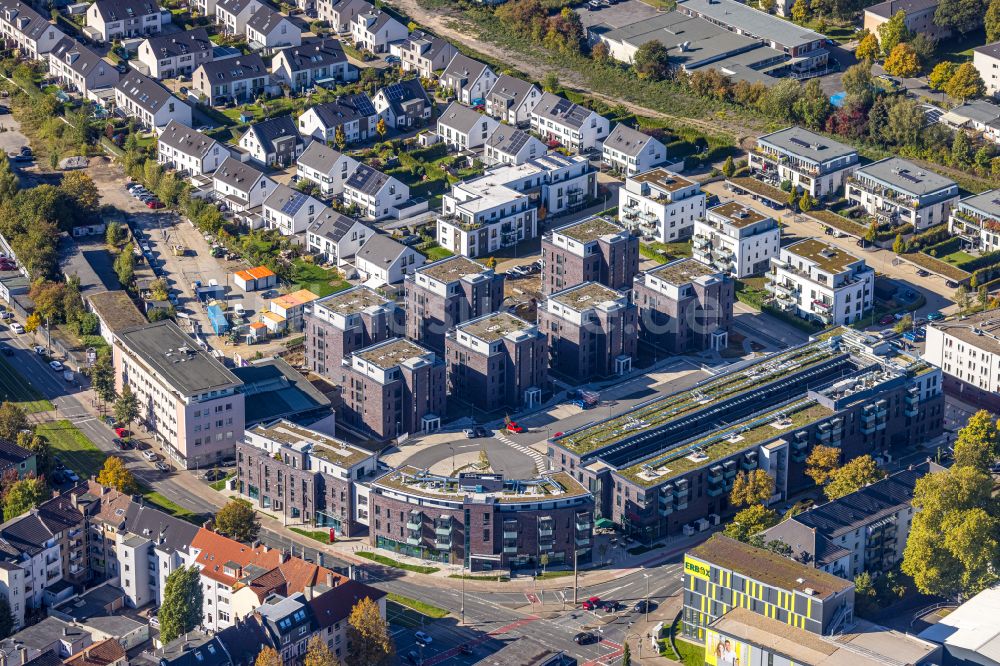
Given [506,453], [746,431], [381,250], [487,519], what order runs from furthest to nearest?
[381,250], [506,453], [746,431], [487,519]

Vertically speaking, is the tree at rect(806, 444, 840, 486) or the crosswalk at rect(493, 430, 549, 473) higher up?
the tree at rect(806, 444, 840, 486)

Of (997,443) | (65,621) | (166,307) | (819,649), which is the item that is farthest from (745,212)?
(65,621)

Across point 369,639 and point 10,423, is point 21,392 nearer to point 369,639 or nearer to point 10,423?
point 10,423

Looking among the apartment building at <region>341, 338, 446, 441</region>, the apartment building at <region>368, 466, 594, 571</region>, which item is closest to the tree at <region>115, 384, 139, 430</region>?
the apartment building at <region>341, 338, 446, 441</region>

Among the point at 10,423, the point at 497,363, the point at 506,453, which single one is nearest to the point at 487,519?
the point at 506,453

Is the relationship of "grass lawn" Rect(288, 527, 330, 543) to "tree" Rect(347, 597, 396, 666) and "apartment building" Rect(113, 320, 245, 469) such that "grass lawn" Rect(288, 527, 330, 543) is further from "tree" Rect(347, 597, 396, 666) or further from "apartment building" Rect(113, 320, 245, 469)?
"tree" Rect(347, 597, 396, 666)
